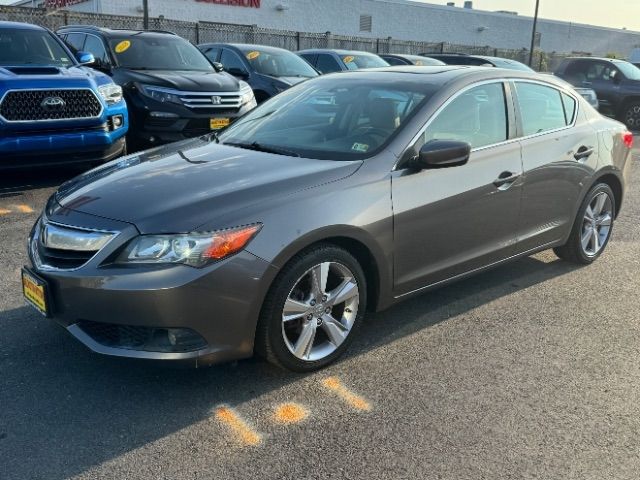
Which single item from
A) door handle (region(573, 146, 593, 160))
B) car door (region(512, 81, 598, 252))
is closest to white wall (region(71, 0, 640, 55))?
car door (region(512, 81, 598, 252))

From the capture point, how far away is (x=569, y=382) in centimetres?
344

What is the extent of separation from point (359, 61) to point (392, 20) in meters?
30.0

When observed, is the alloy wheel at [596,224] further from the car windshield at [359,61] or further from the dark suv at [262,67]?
the car windshield at [359,61]

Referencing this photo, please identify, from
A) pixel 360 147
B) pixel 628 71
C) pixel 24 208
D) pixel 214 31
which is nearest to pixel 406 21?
pixel 214 31

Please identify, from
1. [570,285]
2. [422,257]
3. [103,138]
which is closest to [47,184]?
[103,138]

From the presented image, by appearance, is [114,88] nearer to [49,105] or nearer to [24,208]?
[49,105]

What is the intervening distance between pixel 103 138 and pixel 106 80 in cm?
86

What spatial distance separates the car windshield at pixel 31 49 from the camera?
24.5ft

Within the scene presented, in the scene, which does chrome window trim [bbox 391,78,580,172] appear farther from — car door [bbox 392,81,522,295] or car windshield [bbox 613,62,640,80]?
car windshield [bbox 613,62,640,80]

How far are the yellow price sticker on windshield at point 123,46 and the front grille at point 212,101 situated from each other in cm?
158

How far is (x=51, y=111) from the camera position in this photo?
22.0ft

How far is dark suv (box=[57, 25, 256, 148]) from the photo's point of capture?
825 centimetres

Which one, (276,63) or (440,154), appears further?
(276,63)

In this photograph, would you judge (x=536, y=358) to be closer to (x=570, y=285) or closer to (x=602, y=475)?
(x=602, y=475)
